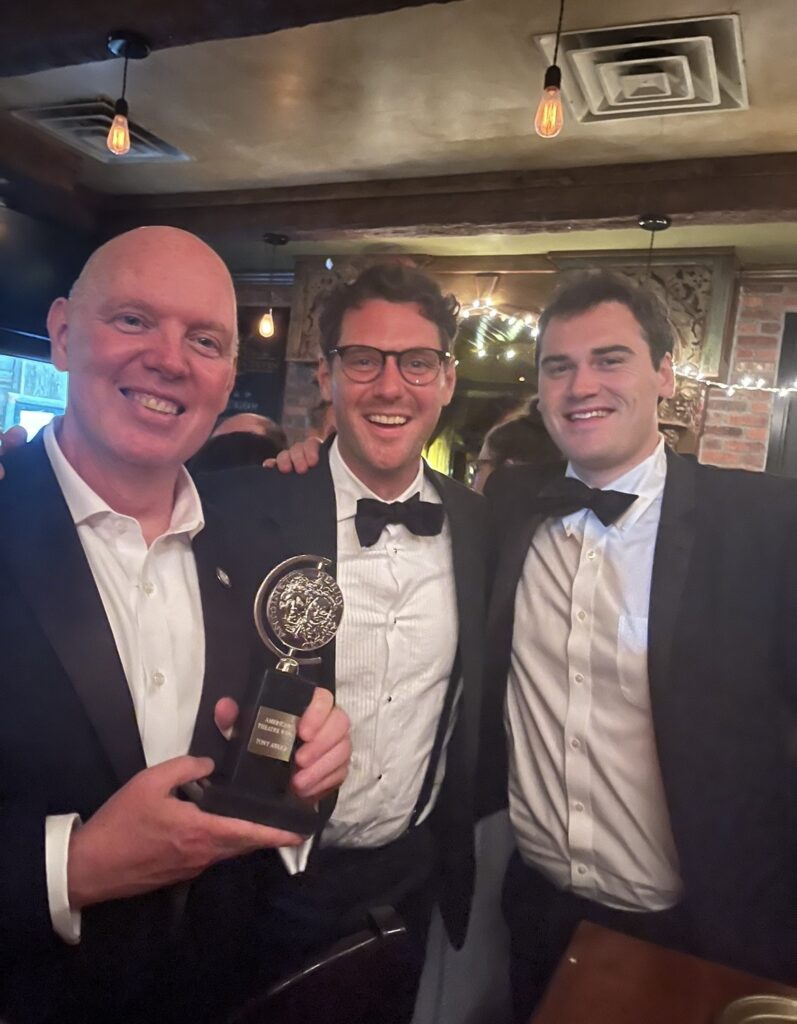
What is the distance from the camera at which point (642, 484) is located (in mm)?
1727

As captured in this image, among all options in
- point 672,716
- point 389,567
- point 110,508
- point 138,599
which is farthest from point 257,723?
point 672,716

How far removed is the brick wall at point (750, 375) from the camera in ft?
7.68

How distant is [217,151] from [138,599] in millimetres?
2696

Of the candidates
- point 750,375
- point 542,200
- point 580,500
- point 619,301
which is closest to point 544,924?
point 580,500

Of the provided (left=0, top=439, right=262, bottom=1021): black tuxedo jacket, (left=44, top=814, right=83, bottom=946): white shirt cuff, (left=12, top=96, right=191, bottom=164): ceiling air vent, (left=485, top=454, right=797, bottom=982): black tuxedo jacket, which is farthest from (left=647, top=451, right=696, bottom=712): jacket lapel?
(left=12, top=96, right=191, bottom=164): ceiling air vent

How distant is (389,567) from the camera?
175 cm

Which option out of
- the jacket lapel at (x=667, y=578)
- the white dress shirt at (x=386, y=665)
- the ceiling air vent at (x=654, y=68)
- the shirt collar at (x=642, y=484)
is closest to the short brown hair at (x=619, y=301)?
the shirt collar at (x=642, y=484)

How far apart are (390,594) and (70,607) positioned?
749mm

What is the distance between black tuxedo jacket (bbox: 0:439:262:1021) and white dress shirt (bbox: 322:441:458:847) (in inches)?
22.2

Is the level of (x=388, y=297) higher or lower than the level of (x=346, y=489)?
higher

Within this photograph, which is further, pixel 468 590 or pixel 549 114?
pixel 549 114

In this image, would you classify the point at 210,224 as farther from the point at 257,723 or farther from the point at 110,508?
the point at 257,723

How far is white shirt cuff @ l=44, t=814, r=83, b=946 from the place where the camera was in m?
1.09

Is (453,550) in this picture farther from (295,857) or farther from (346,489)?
(295,857)
